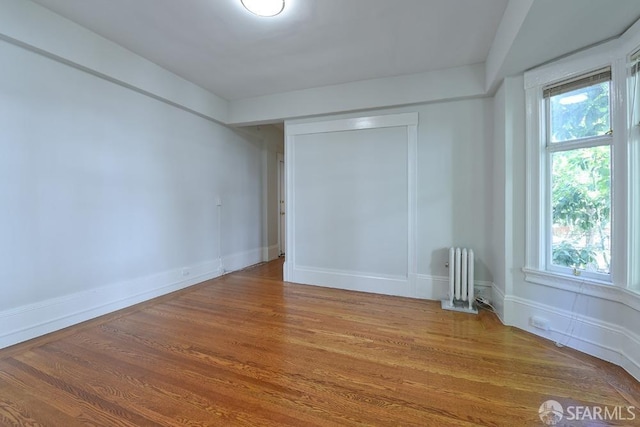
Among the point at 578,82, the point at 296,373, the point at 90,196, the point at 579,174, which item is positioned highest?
the point at 578,82

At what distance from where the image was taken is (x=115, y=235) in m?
2.86

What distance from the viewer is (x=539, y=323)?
7.61ft

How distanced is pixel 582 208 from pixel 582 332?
98cm

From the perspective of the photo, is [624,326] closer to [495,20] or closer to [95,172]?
[495,20]

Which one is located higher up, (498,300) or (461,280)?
(461,280)

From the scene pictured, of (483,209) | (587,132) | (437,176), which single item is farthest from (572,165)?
(437,176)

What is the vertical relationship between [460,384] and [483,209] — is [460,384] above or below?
below

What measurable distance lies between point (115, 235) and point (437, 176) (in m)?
3.73

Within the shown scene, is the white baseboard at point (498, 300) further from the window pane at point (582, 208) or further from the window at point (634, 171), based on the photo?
the window at point (634, 171)

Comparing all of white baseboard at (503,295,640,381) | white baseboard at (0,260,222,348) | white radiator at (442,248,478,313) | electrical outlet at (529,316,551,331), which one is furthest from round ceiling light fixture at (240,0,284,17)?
electrical outlet at (529,316,551,331)

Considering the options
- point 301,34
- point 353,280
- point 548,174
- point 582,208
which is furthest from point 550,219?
point 301,34

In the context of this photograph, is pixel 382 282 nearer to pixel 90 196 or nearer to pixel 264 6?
pixel 264 6

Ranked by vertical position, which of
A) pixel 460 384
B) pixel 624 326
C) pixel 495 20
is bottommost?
pixel 460 384

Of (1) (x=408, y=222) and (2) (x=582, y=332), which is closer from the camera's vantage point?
(2) (x=582, y=332)
